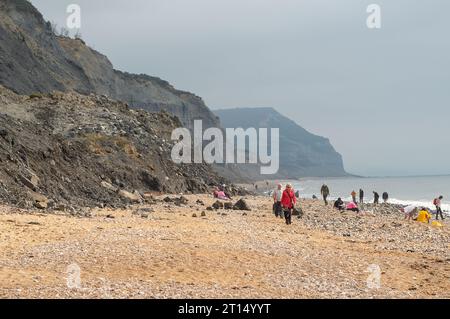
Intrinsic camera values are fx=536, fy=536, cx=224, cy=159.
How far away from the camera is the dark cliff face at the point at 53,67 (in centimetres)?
6081

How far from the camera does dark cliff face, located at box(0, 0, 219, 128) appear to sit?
60.8m

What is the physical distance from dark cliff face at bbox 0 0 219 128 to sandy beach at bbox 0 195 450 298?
1777 inches

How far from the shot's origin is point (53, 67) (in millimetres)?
73312

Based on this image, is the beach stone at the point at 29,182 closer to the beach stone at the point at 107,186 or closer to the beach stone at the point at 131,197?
the beach stone at the point at 131,197

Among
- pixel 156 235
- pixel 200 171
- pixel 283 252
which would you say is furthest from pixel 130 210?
pixel 200 171

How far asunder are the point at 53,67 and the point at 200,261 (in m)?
67.2

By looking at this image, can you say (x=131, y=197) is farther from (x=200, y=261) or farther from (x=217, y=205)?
(x=200, y=261)

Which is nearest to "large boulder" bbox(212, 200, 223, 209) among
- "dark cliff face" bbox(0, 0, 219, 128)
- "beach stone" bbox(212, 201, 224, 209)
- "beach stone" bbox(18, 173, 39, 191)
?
"beach stone" bbox(212, 201, 224, 209)

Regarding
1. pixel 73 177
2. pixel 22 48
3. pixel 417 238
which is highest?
pixel 22 48

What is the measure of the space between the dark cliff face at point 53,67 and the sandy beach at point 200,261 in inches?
1777

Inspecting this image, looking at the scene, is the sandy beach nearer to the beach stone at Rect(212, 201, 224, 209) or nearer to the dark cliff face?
the beach stone at Rect(212, 201, 224, 209)
